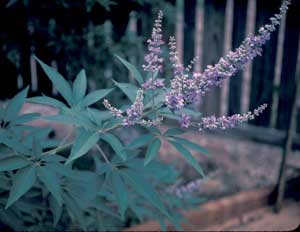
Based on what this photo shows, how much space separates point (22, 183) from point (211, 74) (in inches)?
26.7

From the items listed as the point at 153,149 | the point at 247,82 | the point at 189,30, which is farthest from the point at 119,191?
the point at 247,82

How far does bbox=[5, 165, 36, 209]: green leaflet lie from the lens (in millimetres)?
1478

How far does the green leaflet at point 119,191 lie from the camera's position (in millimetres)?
1563

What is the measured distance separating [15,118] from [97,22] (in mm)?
1286

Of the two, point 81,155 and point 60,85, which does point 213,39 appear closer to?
point 60,85

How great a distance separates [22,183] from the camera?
151 cm

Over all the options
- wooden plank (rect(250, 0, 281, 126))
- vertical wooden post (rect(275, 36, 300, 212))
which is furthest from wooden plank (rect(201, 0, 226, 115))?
vertical wooden post (rect(275, 36, 300, 212))

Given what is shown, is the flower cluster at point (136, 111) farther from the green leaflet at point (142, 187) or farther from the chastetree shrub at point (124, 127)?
the green leaflet at point (142, 187)

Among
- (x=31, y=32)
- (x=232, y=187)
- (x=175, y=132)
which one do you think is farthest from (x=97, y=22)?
(x=232, y=187)

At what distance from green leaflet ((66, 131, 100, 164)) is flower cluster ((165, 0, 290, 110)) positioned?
0.26 meters

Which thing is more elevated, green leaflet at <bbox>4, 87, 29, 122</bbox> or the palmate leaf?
green leaflet at <bbox>4, 87, 29, 122</bbox>

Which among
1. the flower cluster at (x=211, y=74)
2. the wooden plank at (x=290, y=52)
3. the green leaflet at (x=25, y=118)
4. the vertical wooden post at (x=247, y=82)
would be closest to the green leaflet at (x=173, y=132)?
the flower cluster at (x=211, y=74)

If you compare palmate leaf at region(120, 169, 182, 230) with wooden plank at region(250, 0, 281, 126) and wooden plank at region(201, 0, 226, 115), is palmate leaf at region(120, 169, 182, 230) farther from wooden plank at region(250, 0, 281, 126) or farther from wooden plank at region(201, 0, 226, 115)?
wooden plank at region(201, 0, 226, 115)

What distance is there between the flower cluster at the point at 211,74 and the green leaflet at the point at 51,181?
43 cm
